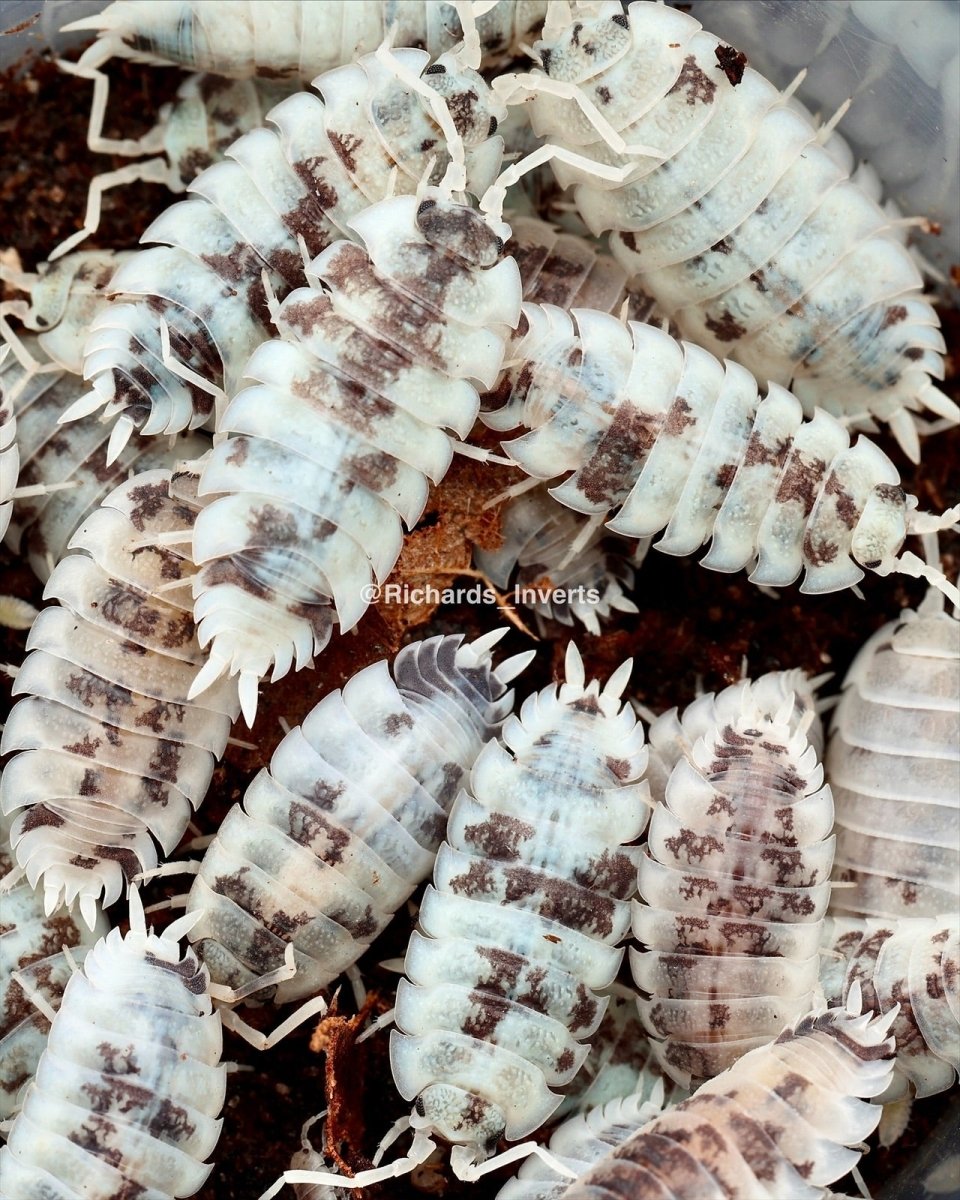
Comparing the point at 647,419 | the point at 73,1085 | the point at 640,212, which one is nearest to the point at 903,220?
the point at 640,212

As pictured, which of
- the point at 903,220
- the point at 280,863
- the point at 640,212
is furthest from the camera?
the point at 903,220

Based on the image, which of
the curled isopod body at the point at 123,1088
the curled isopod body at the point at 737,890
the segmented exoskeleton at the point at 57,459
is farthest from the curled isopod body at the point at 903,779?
the segmented exoskeleton at the point at 57,459

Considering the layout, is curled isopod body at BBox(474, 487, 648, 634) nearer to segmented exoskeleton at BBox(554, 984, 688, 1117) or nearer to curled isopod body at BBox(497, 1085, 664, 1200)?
segmented exoskeleton at BBox(554, 984, 688, 1117)

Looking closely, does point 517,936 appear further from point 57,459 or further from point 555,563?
point 57,459

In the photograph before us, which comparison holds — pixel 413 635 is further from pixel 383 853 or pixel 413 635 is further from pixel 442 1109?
pixel 442 1109

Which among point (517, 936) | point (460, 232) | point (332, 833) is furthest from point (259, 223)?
point (517, 936)

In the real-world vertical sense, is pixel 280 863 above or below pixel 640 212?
→ below
